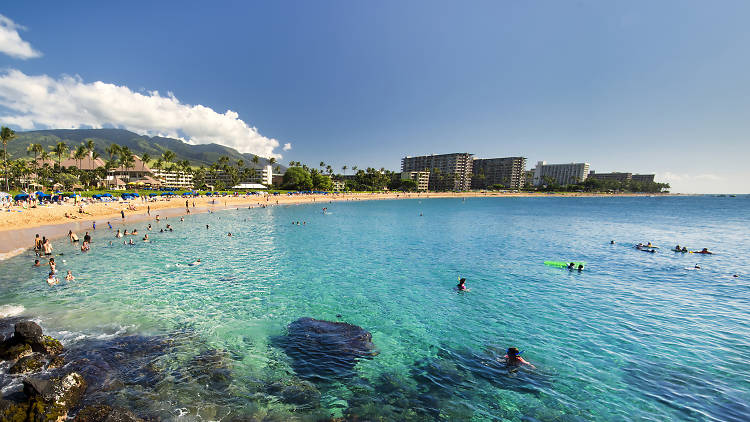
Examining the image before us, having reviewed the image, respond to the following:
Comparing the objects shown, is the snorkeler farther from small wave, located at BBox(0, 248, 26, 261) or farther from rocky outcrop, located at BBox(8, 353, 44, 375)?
rocky outcrop, located at BBox(8, 353, 44, 375)

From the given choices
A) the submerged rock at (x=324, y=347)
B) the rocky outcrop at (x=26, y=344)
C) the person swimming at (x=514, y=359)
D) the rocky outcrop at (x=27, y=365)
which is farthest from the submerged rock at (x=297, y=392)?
the rocky outcrop at (x=26, y=344)

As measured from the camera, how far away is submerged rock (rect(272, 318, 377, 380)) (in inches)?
395

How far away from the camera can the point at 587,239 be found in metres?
40.9

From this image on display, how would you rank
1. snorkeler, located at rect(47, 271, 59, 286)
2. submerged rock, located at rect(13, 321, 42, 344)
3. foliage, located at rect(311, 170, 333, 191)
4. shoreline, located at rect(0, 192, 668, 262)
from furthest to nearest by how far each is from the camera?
1. foliage, located at rect(311, 170, 333, 191)
2. shoreline, located at rect(0, 192, 668, 262)
3. snorkeler, located at rect(47, 271, 59, 286)
4. submerged rock, located at rect(13, 321, 42, 344)

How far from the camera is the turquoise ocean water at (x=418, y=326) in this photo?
864cm

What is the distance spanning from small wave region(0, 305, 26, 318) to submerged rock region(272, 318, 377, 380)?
12.9m

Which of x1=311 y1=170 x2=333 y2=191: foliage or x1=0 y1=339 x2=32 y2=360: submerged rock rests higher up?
x1=311 y1=170 x2=333 y2=191: foliage

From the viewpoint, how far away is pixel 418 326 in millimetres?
13891

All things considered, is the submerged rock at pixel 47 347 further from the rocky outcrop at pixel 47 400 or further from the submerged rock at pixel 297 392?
the submerged rock at pixel 297 392

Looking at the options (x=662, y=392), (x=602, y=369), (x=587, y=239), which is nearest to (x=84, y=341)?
(x=602, y=369)

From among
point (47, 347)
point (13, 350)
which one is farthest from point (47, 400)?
point (13, 350)

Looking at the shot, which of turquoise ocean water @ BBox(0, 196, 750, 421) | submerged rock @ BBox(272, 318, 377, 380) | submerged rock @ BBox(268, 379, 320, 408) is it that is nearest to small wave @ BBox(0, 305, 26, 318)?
turquoise ocean water @ BBox(0, 196, 750, 421)

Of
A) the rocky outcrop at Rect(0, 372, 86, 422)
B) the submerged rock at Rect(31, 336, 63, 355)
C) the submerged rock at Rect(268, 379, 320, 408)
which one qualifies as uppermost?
the rocky outcrop at Rect(0, 372, 86, 422)

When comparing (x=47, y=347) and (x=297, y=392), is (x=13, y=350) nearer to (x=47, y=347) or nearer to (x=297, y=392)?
(x=47, y=347)
